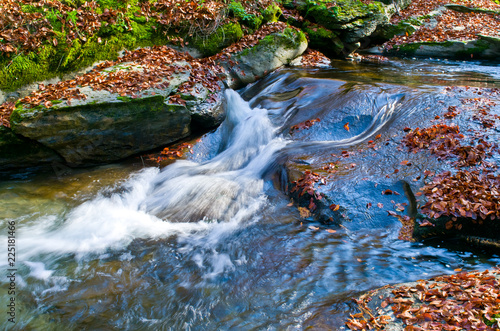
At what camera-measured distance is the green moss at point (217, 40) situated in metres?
9.73

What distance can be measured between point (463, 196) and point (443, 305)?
2.09 meters

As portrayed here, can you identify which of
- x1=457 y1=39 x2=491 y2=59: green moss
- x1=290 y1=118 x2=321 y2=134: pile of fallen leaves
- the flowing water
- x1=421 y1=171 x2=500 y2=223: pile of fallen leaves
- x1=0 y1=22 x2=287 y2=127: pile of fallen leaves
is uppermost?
x1=457 y1=39 x2=491 y2=59: green moss

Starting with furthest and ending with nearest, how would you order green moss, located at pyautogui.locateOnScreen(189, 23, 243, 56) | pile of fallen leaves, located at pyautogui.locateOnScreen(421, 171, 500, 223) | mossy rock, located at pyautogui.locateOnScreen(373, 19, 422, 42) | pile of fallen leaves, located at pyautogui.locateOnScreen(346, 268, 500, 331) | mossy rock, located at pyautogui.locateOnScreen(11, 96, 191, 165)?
1. mossy rock, located at pyautogui.locateOnScreen(373, 19, 422, 42)
2. green moss, located at pyautogui.locateOnScreen(189, 23, 243, 56)
3. mossy rock, located at pyautogui.locateOnScreen(11, 96, 191, 165)
4. pile of fallen leaves, located at pyautogui.locateOnScreen(421, 171, 500, 223)
5. pile of fallen leaves, located at pyautogui.locateOnScreen(346, 268, 500, 331)

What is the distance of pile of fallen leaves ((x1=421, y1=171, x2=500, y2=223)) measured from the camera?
427cm

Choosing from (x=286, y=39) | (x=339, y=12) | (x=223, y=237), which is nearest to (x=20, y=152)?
(x=223, y=237)

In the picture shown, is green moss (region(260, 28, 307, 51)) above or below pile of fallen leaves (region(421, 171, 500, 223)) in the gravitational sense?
above

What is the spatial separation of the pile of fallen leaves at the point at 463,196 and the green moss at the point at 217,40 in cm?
750

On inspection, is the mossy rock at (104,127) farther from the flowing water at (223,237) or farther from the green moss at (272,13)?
the green moss at (272,13)

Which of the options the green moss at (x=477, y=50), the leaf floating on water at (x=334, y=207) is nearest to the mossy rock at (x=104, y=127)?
the leaf floating on water at (x=334, y=207)

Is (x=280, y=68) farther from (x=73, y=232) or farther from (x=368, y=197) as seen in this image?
(x=73, y=232)

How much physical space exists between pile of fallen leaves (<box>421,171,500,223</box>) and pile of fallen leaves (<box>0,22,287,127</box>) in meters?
5.48

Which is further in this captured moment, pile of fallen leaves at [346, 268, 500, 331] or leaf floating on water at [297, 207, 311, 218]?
leaf floating on water at [297, 207, 311, 218]

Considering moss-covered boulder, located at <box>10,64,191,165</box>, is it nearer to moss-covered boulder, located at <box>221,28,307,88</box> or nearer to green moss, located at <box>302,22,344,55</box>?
moss-covered boulder, located at <box>221,28,307,88</box>

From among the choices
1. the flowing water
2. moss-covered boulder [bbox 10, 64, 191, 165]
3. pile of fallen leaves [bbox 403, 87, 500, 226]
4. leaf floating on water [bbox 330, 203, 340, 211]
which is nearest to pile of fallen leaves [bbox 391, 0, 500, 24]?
the flowing water
